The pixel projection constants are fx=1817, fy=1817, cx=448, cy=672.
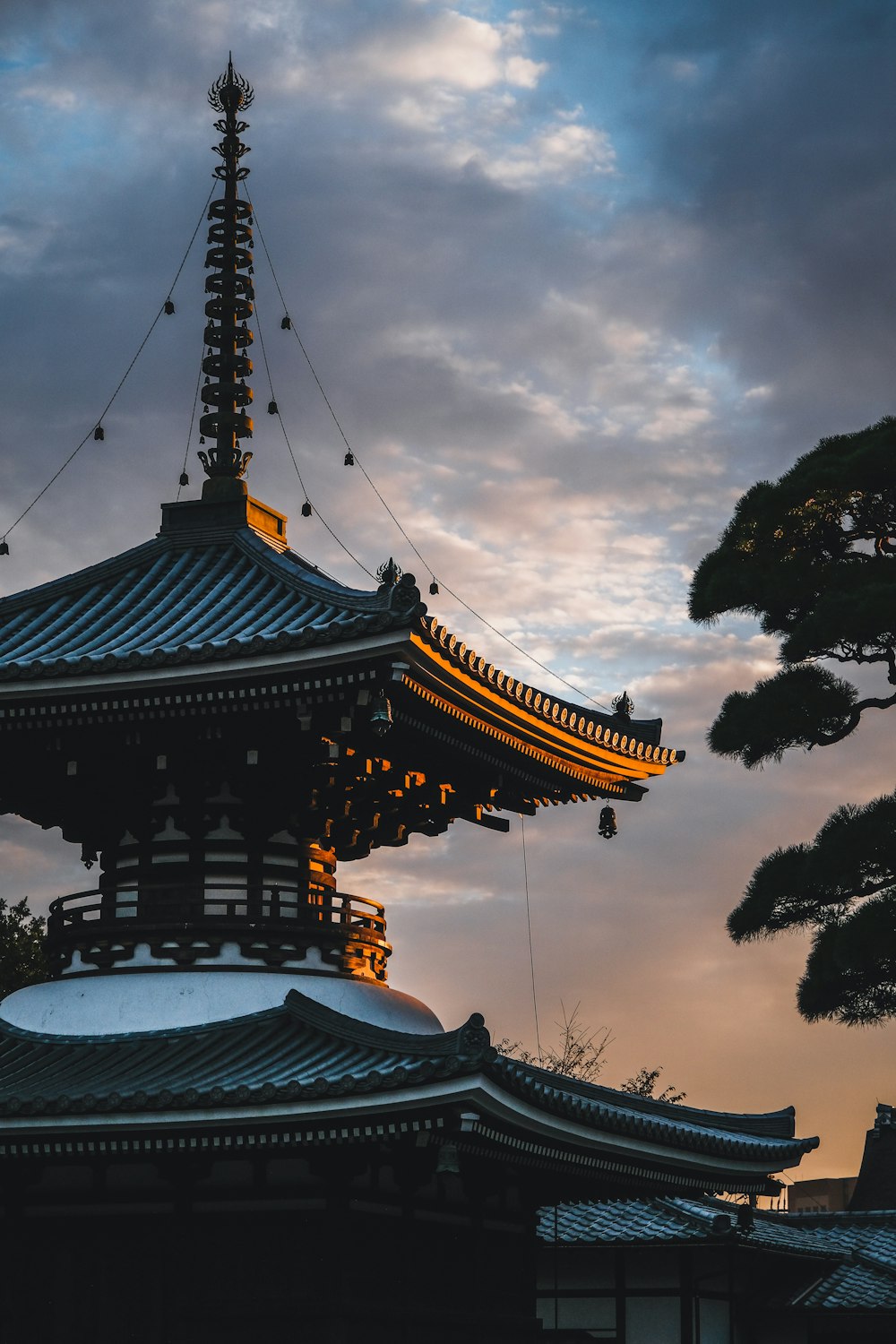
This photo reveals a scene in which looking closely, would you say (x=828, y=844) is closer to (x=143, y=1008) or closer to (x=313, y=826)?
(x=313, y=826)

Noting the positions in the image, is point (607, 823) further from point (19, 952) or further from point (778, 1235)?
point (19, 952)

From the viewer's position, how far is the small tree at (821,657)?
31.2 meters

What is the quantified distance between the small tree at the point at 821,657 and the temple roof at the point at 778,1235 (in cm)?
416

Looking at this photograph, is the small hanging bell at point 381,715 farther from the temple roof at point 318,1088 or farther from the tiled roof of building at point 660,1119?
the tiled roof of building at point 660,1119

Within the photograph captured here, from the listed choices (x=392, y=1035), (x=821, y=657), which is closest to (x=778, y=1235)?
(x=821, y=657)

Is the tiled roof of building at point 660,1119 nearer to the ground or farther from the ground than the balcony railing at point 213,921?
nearer to the ground

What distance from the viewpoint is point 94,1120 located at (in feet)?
56.8

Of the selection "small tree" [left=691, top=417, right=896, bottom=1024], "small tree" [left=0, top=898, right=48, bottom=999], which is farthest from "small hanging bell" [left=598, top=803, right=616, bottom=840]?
"small tree" [left=0, top=898, right=48, bottom=999]

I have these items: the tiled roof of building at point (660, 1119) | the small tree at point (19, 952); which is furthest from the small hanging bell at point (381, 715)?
the small tree at point (19, 952)

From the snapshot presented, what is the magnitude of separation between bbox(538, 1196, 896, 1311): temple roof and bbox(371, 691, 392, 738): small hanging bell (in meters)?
10.7

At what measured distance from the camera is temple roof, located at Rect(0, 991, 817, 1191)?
16797 mm

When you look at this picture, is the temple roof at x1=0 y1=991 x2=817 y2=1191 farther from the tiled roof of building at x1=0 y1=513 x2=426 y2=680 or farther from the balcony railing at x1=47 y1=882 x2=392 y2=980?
the tiled roof of building at x1=0 y1=513 x2=426 y2=680

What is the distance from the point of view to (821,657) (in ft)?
110

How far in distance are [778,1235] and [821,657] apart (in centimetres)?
1162
